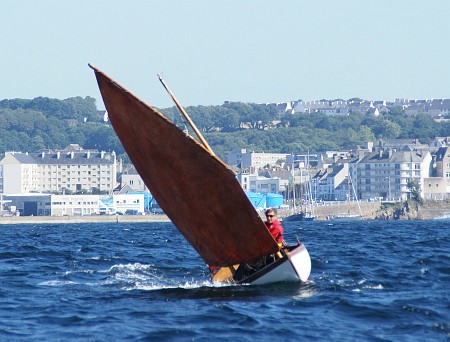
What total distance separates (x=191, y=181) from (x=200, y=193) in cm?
37

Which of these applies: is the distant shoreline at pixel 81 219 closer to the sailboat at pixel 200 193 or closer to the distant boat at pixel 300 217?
the distant boat at pixel 300 217

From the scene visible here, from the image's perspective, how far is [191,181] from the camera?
3134 cm

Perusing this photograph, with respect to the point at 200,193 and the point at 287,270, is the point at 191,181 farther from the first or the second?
the point at 287,270

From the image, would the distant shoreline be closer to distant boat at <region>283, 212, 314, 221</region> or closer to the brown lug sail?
distant boat at <region>283, 212, 314, 221</region>

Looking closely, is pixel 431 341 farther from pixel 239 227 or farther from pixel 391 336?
pixel 239 227

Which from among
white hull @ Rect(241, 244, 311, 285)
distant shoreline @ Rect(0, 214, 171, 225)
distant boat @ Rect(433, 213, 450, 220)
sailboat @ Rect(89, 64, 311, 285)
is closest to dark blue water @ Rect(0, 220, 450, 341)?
white hull @ Rect(241, 244, 311, 285)

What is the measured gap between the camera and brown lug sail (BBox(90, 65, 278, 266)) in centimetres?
3070

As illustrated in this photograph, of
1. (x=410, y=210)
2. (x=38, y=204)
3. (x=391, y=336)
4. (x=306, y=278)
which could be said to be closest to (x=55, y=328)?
(x=391, y=336)

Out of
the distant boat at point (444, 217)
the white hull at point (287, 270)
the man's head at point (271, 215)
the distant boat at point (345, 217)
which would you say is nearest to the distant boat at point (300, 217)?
the distant boat at point (345, 217)

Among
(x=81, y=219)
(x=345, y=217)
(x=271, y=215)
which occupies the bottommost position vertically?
(x=81, y=219)

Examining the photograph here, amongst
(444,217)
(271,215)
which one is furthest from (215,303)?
(444,217)

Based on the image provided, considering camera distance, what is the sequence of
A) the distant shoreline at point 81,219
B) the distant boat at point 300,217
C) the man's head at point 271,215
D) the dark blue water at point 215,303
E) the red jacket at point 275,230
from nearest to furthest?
1. the dark blue water at point 215,303
2. the red jacket at point 275,230
3. the man's head at point 271,215
4. the distant boat at point 300,217
5. the distant shoreline at point 81,219

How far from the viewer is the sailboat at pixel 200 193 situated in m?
30.7

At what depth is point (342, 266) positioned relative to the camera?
40.1 metres
